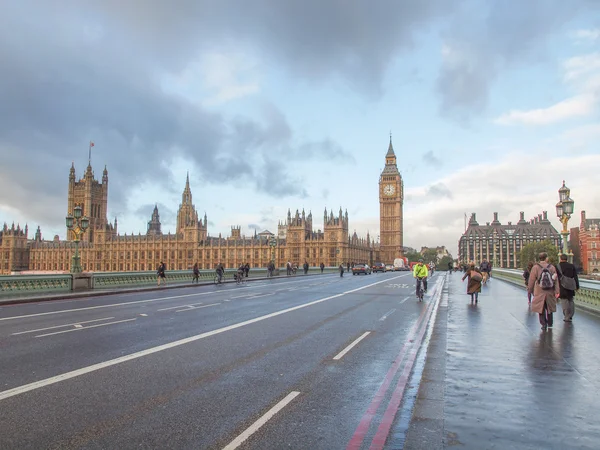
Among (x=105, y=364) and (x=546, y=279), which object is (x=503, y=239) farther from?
(x=105, y=364)

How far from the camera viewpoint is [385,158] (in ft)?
547

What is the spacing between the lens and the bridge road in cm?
493

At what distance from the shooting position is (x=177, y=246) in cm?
13412

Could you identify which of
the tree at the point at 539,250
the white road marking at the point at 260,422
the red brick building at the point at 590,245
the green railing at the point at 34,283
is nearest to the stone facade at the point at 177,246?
the tree at the point at 539,250

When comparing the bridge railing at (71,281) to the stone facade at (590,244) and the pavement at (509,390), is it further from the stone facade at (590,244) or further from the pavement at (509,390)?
the stone facade at (590,244)

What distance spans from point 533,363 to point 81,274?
25060 mm

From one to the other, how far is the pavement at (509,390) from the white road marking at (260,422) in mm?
1654

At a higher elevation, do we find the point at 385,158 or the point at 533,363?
the point at 385,158

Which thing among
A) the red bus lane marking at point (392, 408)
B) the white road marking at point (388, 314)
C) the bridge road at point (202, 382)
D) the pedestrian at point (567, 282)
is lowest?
the white road marking at point (388, 314)

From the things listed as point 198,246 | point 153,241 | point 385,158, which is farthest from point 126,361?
point 385,158

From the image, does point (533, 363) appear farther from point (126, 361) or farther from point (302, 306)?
point (302, 306)

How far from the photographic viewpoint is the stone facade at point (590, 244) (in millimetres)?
119188

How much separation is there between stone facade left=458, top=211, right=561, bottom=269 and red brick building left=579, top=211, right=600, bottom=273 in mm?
55160

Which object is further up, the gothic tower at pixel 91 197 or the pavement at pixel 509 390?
the gothic tower at pixel 91 197
